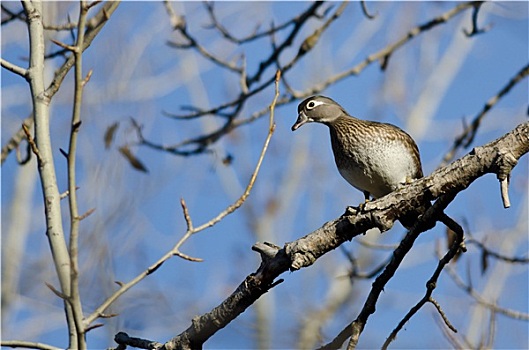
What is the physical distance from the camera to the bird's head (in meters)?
5.28

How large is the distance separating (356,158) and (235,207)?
1.67 meters

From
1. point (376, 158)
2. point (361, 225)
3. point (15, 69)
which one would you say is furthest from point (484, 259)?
point (15, 69)

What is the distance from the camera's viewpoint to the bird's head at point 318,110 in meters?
5.28

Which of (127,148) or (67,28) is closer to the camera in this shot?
(67,28)

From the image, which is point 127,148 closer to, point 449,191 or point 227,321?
point 227,321

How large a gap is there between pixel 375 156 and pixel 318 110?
776 mm

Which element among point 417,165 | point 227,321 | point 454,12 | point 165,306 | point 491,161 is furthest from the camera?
point 165,306

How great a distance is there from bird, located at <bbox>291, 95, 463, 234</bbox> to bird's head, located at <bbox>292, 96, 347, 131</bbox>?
27 cm

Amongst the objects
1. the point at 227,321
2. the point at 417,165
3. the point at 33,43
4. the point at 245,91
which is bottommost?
the point at 227,321

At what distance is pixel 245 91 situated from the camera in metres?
5.23

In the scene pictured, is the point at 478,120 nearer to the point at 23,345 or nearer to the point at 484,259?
the point at 484,259

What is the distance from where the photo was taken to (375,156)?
4609 millimetres

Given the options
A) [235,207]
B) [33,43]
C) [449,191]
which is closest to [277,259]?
[235,207]

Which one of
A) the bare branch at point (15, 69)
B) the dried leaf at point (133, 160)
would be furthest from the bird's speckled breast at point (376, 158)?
the bare branch at point (15, 69)
